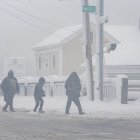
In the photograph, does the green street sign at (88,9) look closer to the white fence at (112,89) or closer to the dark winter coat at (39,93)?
the white fence at (112,89)

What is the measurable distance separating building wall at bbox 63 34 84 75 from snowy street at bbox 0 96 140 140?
22.3 meters

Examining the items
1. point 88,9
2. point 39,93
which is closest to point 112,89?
point 88,9

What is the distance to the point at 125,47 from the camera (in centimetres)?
4594

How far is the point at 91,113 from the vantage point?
25516 millimetres

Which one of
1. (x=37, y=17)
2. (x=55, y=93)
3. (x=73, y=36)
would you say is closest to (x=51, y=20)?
(x=37, y=17)

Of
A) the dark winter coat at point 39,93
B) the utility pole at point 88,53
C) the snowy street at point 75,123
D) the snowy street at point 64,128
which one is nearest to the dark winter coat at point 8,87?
the snowy street at point 75,123

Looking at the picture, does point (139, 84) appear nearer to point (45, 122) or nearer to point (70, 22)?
point (45, 122)

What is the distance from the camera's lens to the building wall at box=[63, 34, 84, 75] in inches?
2088

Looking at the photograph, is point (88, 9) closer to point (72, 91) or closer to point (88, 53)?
point (88, 53)

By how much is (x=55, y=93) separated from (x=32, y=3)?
194 ft

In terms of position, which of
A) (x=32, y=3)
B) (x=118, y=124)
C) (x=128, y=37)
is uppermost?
(x=32, y=3)

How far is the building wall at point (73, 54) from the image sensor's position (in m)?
53.0

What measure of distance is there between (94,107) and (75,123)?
6.98m

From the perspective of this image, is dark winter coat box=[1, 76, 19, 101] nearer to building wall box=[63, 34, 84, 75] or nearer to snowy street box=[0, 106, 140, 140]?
snowy street box=[0, 106, 140, 140]
